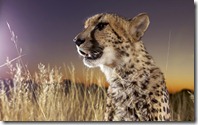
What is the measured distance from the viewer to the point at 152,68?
96.9 inches

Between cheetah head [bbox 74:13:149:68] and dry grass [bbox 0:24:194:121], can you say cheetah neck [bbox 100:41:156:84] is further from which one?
dry grass [bbox 0:24:194:121]

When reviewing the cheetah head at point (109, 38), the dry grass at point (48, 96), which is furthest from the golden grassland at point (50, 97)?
the cheetah head at point (109, 38)

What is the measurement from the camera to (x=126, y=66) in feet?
8.08

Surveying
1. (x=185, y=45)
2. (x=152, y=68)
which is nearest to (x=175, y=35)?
(x=185, y=45)

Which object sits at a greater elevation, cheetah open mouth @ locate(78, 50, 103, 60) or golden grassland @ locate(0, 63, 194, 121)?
cheetah open mouth @ locate(78, 50, 103, 60)

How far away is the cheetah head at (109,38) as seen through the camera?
2.47 m

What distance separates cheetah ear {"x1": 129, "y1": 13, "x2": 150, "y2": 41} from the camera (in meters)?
2.49

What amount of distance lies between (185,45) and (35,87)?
0.96 m

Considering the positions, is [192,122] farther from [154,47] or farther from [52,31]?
[52,31]

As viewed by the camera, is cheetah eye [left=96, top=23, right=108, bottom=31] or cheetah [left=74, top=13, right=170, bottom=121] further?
cheetah eye [left=96, top=23, right=108, bottom=31]

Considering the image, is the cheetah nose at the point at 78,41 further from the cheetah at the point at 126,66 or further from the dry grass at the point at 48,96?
the dry grass at the point at 48,96

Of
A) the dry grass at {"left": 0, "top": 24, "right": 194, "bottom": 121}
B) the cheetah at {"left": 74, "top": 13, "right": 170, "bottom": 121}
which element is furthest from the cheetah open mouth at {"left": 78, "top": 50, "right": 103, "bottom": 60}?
the dry grass at {"left": 0, "top": 24, "right": 194, "bottom": 121}

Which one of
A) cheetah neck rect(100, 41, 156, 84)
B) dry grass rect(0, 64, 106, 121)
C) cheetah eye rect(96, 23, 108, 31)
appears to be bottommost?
dry grass rect(0, 64, 106, 121)

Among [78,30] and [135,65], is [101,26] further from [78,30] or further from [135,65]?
[135,65]
